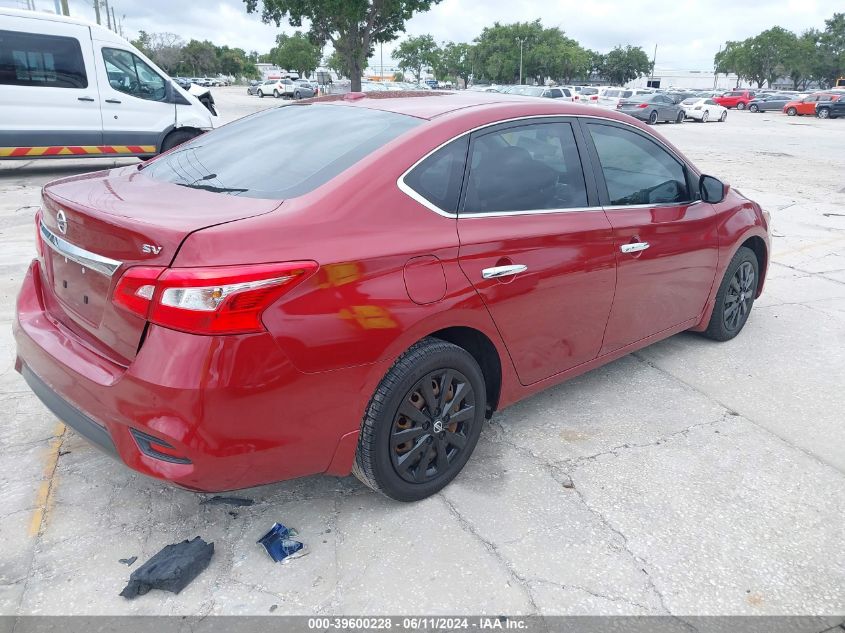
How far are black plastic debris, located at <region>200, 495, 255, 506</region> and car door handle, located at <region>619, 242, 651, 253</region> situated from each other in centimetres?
221

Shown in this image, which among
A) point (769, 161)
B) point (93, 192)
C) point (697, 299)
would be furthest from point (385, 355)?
point (769, 161)

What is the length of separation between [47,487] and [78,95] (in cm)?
936

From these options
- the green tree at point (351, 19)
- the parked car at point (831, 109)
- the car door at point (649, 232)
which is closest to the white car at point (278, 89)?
the green tree at point (351, 19)

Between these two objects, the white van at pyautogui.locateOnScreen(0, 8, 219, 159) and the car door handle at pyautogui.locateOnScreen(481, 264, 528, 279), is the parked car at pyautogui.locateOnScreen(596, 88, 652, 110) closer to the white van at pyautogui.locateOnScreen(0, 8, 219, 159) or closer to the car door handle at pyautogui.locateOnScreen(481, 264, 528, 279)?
the white van at pyautogui.locateOnScreen(0, 8, 219, 159)

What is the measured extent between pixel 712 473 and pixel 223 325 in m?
2.40

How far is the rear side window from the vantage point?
2.64 m

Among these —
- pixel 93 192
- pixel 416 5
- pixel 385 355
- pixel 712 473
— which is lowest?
pixel 712 473

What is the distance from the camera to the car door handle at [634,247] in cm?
342

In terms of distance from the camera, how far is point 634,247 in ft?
11.4

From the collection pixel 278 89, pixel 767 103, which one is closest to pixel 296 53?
pixel 278 89

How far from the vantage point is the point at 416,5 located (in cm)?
3219

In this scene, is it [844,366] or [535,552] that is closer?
[535,552]

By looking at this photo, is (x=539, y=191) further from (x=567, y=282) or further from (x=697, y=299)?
(x=697, y=299)

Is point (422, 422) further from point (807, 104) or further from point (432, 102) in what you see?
point (807, 104)
